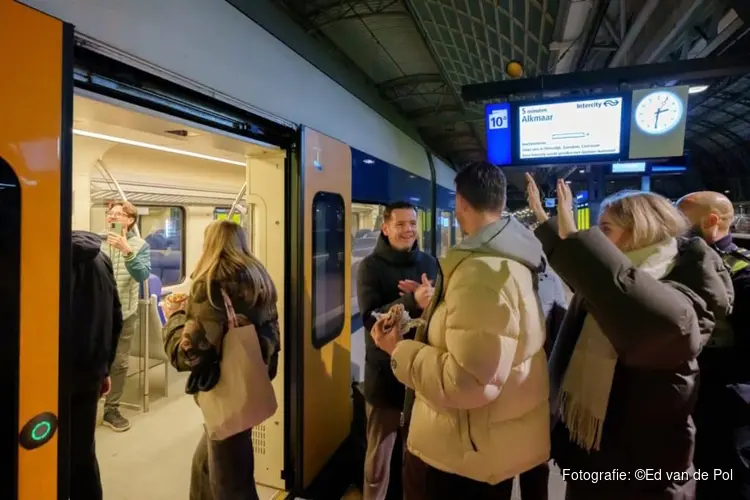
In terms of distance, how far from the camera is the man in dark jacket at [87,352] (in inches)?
77.2

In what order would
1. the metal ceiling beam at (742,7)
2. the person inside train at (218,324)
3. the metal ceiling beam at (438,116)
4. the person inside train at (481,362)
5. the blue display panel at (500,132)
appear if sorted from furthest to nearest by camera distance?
the metal ceiling beam at (438,116) < the blue display panel at (500,132) < the metal ceiling beam at (742,7) < the person inside train at (218,324) < the person inside train at (481,362)

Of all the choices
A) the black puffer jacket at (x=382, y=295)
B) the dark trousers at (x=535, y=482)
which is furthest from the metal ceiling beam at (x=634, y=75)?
the dark trousers at (x=535, y=482)

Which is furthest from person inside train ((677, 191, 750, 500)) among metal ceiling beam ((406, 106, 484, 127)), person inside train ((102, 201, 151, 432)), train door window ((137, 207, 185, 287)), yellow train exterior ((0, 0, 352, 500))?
metal ceiling beam ((406, 106, 484, 127))

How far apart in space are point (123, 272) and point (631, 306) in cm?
371

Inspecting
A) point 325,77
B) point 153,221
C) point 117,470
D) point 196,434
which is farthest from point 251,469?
point 153,221

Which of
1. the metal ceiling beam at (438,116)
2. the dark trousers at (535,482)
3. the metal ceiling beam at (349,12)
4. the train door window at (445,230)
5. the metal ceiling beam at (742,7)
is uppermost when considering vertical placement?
the metal ceiling beam at (438,116)

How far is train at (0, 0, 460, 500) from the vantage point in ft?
3.38

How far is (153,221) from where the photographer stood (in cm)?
512

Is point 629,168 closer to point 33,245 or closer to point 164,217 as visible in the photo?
point 164,217

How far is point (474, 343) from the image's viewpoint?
1238 mm

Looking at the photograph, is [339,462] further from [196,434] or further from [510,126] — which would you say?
[510,126]

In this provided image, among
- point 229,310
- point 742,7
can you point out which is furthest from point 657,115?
point 229,310

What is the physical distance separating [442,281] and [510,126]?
2763 mm

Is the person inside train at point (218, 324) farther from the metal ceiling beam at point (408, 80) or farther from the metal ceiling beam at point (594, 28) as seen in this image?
the metal ceiling beam at point (408, 80)
